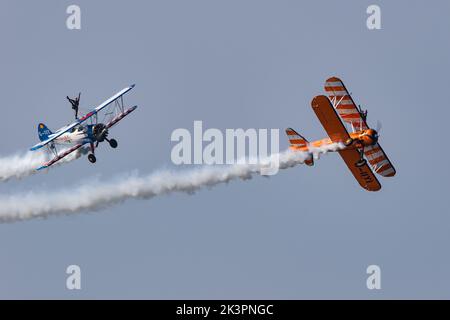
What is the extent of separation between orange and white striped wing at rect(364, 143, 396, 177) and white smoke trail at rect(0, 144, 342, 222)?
8.96 ft

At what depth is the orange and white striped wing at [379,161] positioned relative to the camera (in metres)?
66.4

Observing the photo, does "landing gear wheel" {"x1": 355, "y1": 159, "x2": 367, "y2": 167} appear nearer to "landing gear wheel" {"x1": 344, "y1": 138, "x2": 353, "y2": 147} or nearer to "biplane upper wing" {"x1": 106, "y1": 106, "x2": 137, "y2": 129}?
"landing gear wheel" {"x1": 344, "y1": 138, "x2": 353, "y2": 147}

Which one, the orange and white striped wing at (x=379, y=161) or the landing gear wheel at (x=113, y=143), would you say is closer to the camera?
the orange and white striped wing at (x=379, y=161)

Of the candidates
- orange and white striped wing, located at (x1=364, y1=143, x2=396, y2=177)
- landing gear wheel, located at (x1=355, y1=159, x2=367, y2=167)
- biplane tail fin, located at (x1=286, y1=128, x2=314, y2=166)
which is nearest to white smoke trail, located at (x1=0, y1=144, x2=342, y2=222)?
biplane tail fin, located at (x1=286, y1=128, x2=314, y2=166)

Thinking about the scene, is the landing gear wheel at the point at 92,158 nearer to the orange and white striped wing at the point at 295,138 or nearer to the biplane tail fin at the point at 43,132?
the biplane tail fin at the point at 43,132

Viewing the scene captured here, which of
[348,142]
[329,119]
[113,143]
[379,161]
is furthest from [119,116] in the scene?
[379,161]

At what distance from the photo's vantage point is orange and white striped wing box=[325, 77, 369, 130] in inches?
Result: 2527

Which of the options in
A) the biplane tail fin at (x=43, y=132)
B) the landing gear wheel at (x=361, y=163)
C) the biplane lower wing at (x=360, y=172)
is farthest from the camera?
the biplane tail fin at (x=43, y=132)

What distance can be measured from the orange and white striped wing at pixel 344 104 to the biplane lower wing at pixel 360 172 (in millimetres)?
2240

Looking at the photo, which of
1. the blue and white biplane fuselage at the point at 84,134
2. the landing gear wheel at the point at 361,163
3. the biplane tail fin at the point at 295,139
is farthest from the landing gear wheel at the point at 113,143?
the landing gear wheel at the point at 361,163

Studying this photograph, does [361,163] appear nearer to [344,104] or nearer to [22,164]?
[344,104]

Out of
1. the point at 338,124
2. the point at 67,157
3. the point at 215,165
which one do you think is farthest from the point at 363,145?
the point at 67,157

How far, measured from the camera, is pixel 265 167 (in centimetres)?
6675

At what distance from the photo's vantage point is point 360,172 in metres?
67.5
